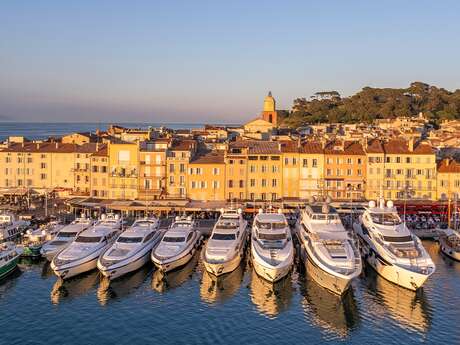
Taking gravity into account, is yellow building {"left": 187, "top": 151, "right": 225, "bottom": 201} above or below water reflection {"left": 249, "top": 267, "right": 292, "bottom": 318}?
above

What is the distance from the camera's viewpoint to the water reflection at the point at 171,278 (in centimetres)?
4677

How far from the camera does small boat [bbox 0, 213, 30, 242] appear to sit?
2378 inches

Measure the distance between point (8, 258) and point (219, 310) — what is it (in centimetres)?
2118

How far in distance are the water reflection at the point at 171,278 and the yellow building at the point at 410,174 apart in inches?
1303

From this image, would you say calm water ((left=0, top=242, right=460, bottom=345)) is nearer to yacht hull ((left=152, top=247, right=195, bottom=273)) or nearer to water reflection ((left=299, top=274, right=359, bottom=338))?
water reflection ((left=299, top=274, right=359, bottom=338))

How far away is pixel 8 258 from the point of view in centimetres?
5075

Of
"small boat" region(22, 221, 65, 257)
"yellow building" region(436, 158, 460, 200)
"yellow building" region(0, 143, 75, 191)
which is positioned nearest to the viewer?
"small boat" region(22, 221, 65, 257)

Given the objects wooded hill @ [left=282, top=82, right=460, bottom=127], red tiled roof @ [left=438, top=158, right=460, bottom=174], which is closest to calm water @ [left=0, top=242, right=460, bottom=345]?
red tiled roof @ [left=438, top=158, right=460, bottom=174]

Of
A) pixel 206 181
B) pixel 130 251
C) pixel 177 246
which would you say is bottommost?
pixel 130 251

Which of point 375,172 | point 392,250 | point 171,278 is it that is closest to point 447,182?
point 375,172

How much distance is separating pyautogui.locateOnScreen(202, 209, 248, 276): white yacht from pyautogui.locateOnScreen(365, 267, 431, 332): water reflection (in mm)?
11487

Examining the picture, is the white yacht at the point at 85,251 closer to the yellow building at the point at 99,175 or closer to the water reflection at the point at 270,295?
the water reflection at the point at 270,295

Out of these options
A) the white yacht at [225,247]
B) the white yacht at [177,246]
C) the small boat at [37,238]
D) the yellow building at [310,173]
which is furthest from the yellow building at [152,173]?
the yellow building at [310,173]

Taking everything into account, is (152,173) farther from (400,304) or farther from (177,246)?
(400,304)
